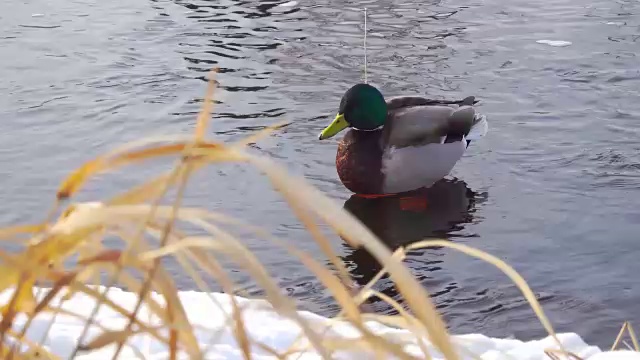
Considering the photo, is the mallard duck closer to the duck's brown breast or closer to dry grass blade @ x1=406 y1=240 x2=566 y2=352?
the duck's brown breast

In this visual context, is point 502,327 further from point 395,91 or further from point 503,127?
point 395,91

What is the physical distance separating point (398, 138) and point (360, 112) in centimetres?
28

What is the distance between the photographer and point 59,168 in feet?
18.0

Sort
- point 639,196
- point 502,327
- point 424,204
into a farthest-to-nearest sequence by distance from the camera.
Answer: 1. point 424,204
2. point 639,196
3. point 502,327

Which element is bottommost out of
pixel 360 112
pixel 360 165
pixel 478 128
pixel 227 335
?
pixel 360 165

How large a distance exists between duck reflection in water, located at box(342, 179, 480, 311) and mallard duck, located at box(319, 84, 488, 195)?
8 cm

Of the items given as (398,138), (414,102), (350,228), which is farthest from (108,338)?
(414,102)

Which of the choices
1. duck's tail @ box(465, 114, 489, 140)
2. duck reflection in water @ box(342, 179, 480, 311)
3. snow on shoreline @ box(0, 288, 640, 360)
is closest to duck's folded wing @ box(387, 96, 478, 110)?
duck's tail @ box(465, 114, 489, 140)

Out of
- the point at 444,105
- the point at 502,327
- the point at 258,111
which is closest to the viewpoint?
the point at 502,327

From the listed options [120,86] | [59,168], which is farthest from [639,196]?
[120,86]

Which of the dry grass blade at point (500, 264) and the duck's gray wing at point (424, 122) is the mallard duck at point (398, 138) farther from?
the dry grass blade at point (500, 264)

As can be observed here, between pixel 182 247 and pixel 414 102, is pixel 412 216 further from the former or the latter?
pixel 182 247

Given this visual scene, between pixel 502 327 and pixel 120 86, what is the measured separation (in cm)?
413

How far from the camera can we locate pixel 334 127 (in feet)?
18.3
